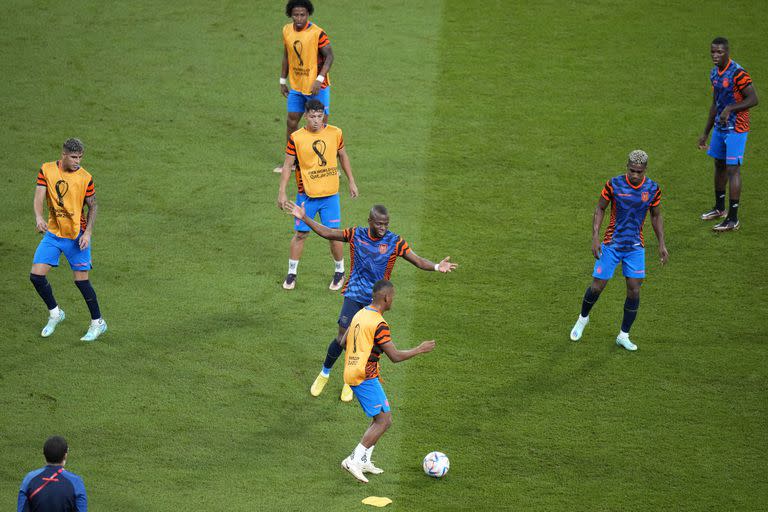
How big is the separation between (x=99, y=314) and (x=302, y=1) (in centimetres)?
546

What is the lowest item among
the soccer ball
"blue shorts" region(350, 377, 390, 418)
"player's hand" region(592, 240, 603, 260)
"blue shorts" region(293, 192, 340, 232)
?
the soccer ball

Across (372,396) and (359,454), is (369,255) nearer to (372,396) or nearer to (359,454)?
(372,396)

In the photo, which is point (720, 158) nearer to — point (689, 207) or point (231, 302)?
point (689, 207)

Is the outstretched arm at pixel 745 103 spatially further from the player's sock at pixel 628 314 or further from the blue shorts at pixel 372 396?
the blue shorts at pixel 372 396

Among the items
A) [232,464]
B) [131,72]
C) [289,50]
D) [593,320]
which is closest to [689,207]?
[593,320]

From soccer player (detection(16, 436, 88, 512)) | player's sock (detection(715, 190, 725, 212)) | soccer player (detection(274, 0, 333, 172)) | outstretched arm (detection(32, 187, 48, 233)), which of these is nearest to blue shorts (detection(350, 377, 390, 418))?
soccer player (detection(16, 436, 88, 512))

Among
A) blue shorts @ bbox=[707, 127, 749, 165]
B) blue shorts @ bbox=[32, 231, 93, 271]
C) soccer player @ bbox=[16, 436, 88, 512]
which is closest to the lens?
soccer player @ bbox=[16, 436, 88, 512]

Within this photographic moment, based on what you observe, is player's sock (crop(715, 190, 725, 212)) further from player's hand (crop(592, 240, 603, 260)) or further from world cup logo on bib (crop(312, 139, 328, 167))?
world cup logo on bib (crop(312, 139, 328, 167))

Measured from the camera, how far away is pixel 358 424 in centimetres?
1027

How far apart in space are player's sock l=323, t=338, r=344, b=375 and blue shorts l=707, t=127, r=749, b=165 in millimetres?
6484

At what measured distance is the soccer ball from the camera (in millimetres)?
9375

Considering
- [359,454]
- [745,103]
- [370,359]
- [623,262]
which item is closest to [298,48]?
[623,262]

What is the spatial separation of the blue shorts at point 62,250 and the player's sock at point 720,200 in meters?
8.62

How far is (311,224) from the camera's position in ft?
33.7
